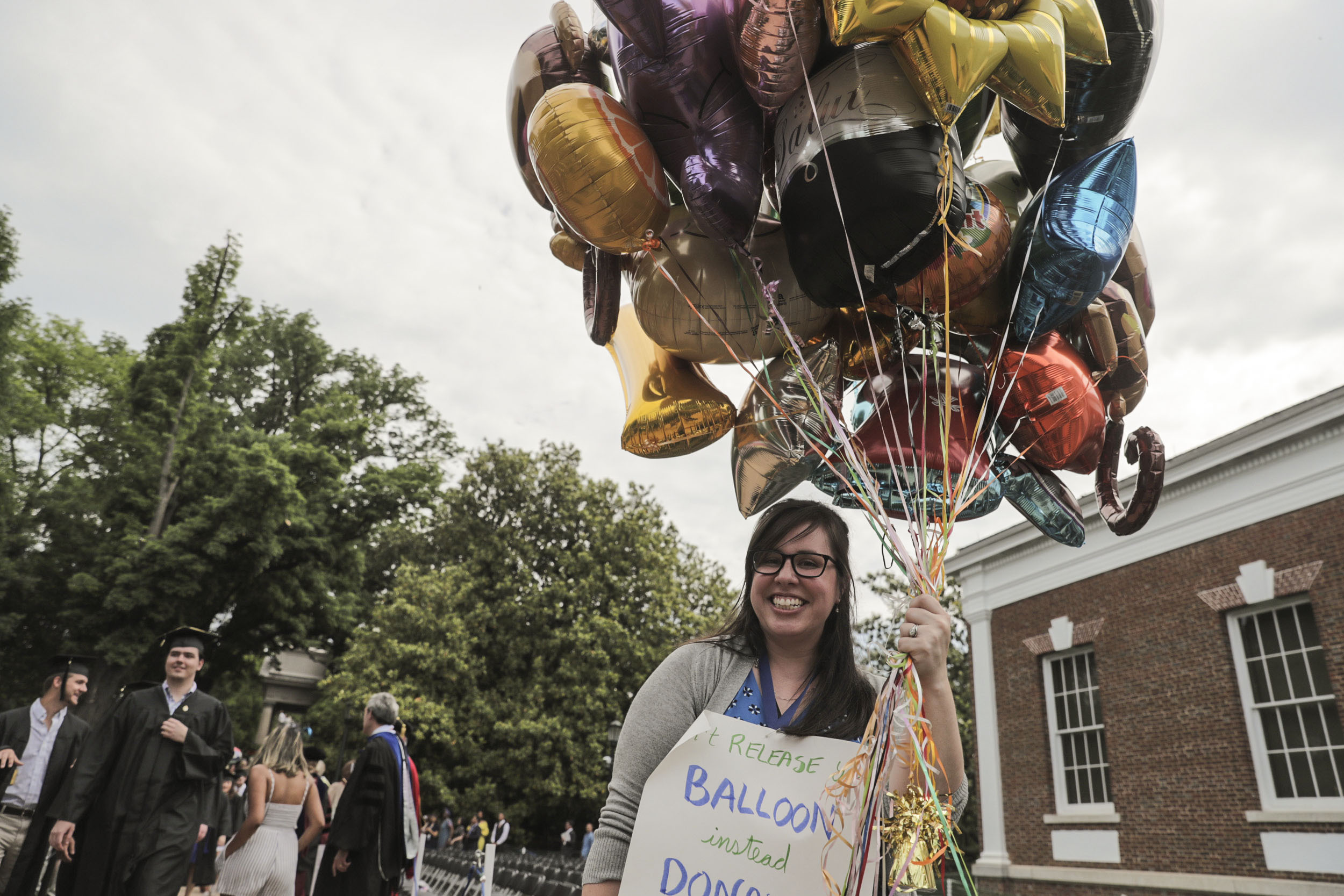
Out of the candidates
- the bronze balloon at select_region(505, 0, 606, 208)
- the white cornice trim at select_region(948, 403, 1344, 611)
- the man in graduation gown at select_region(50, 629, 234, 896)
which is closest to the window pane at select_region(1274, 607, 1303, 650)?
the white cornice trim at select_region(948, 403, 1344, 611)

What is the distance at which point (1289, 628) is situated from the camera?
916cm

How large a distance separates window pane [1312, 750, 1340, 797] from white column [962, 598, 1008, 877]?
4461 mm

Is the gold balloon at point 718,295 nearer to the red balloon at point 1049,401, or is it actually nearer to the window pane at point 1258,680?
the red balloon at point 1049,401

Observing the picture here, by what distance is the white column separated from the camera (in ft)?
40.2

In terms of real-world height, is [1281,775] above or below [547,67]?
below

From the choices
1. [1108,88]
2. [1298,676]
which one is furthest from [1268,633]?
[1108,88]

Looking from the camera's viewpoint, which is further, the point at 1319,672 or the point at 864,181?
the point at 1319,672

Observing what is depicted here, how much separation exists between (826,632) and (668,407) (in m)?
1.05

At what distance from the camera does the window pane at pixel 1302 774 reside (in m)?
8.68

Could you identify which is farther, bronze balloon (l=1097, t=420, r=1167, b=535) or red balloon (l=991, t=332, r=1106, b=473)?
bronze balloon (l=1097, t=420, r=1167, b=535)

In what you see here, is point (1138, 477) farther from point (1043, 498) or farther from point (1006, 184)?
point (1006, 184)

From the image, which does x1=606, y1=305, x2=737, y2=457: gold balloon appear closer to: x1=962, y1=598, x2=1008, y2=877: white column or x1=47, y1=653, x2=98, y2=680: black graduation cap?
x1=47, y1=653, x2=98, y2=680: black graduation cap

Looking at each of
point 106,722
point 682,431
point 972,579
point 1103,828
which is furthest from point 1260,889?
point 106,722

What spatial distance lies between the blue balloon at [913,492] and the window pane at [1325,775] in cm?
857
